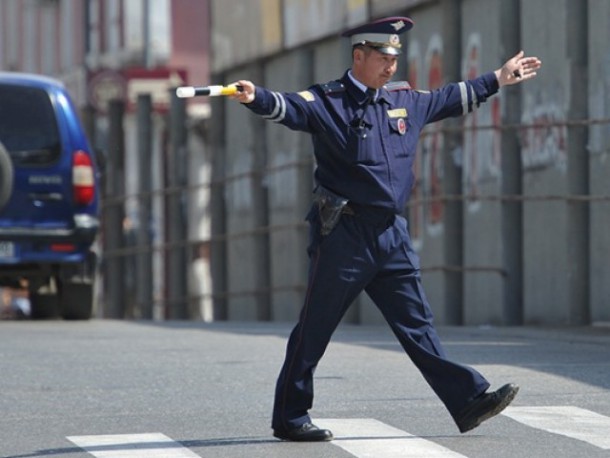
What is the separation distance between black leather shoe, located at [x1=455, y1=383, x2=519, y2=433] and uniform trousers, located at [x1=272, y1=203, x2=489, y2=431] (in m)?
0.03

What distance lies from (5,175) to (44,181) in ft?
3.10

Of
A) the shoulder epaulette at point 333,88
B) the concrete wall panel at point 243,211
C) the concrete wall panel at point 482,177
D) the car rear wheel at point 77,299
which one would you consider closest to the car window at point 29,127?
the car rear wheel at point 77,299

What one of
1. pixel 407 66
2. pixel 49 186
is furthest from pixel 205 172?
pixel 49 186

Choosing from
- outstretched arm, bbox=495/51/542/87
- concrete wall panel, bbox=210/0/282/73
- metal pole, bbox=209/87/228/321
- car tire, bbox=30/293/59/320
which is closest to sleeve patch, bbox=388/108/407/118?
outstretched arm, bbox=495/51/542/87

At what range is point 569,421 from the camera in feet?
34.1

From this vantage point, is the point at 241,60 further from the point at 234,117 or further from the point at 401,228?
the point at 401,228

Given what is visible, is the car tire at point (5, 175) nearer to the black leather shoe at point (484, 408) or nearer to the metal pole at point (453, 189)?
the metal pole at point (453, 189)

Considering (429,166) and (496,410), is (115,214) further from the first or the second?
(496,410)

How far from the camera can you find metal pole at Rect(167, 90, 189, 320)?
29219mm

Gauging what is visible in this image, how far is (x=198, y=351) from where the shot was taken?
15.1 meters

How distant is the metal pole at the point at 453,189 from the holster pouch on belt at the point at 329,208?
11.2 metres

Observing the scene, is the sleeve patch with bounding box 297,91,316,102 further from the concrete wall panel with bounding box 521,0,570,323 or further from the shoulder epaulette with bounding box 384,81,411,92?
the concrete wall panel with bounding box 521,0,570,323

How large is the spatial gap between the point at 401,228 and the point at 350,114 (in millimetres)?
554

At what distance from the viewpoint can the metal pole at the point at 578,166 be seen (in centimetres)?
1828
